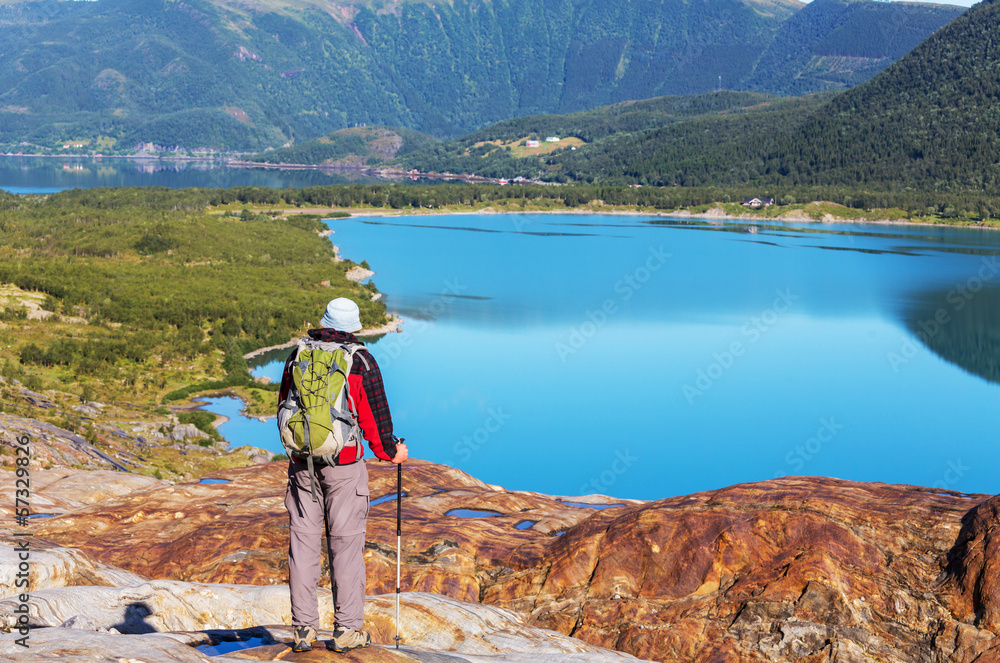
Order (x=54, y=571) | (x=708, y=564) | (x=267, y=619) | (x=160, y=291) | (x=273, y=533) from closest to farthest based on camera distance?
1. (x=267, y=619)
2. (x=54, y=571)
3. (x=708, y=564)
4. (x=273, y=533)
5. (x=160, y=291)

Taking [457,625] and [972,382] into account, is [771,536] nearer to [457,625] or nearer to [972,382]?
[457,625]

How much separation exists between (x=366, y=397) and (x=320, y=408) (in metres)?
0.47

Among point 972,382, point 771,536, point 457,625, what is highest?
point 771,536

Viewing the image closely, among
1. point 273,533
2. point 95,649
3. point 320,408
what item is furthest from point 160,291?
point 95,649

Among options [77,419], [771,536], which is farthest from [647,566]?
[77,419]

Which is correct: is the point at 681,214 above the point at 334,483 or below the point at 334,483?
above

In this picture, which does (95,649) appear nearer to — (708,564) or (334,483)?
(334,483)

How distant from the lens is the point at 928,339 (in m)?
66.1

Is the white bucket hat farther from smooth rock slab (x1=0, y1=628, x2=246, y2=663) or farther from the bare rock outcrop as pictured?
the bare rock outcrop

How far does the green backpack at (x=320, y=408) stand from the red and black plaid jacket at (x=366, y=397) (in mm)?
66

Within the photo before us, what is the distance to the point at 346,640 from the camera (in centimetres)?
801

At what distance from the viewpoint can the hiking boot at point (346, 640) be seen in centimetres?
800

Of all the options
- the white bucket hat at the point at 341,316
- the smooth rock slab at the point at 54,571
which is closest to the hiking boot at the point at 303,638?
the white bucket hat at the point at 341,316

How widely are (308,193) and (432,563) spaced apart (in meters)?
163
